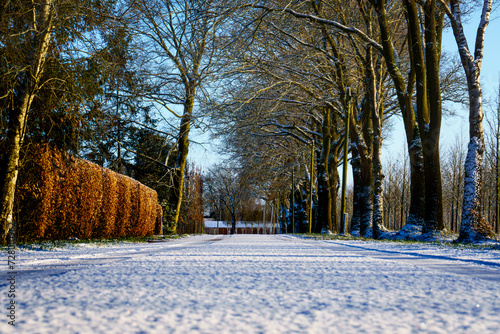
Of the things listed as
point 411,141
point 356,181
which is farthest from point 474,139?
point 356,181

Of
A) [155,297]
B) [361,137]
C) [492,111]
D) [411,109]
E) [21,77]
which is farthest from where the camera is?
[492,111]

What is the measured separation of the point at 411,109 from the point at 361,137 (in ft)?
21.5

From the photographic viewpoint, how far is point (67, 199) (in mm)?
11484

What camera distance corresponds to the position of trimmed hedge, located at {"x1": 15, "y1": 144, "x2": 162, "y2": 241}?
405 inches

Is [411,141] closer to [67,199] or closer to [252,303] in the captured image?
[67,199]

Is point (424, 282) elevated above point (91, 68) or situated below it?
below

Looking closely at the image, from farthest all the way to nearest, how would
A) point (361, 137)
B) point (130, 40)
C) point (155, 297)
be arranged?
1. point (361, 137)
2. point (130, 40)
3. point (155, 297)

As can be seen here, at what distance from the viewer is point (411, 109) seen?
14984 millimetres

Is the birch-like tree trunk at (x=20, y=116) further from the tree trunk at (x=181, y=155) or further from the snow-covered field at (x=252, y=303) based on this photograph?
the tree trunk at (x=181, y=155)

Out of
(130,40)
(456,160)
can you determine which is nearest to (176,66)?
(130,40)

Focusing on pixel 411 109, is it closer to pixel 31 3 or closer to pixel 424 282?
pixel 31 3

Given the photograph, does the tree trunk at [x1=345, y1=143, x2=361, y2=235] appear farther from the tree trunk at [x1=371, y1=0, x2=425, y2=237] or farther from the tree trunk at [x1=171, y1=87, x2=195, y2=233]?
the tree trunk at [x1=171, y1=87, x2=195, y2=233]

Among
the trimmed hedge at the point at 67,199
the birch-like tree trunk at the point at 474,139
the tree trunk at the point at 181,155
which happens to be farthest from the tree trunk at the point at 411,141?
the tree trunk at the point at 181,155

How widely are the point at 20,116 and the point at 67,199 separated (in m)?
2.67
